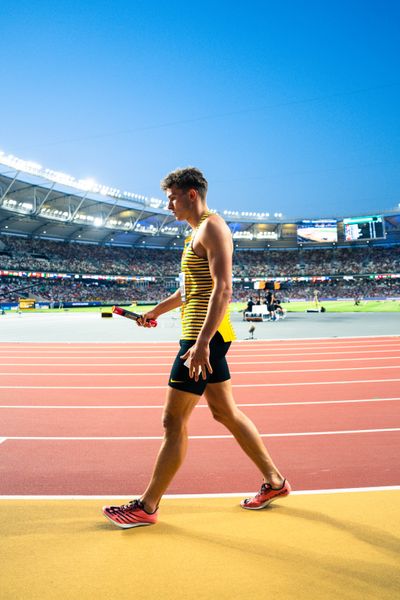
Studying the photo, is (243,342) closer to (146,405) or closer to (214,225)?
(146,405)

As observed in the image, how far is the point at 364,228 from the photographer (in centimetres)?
7281

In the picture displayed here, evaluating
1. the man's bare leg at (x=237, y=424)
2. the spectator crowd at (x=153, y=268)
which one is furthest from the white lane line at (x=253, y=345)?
the spectator crowd at (x=153, y=268)

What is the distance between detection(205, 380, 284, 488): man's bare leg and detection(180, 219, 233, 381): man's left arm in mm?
285

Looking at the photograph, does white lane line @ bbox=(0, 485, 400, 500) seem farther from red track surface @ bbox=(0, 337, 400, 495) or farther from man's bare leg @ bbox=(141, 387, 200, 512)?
man's bare leg @ bbox=(141, 387, 200, 512)

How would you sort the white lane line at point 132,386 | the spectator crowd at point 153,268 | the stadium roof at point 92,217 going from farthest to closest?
1. the spectator crowd at point 153,268
2. the stadium roof at point 92,217
3. the white lane line at point 132,386

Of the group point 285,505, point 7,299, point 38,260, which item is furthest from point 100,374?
point 38,260

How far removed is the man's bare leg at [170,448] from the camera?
9.57 feet

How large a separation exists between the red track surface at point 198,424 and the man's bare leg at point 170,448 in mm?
666

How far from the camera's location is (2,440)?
4.92 meters

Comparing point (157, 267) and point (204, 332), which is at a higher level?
point (157, 267)

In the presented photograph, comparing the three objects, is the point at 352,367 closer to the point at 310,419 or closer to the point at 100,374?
the point at 310,419

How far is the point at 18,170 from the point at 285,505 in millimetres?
49521

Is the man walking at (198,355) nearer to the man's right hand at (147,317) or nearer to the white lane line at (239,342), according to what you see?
the man's right hand at (147,317)

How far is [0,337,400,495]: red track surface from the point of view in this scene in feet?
12.4
